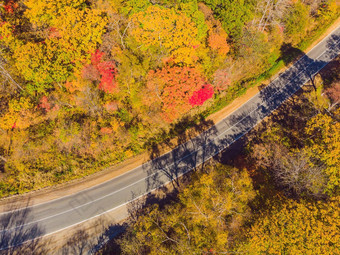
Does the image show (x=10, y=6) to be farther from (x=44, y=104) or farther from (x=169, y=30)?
(x=169, y=30)

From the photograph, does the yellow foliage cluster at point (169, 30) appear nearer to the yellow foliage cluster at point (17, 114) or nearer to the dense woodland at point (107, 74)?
the dense woodland at point (107, 74)

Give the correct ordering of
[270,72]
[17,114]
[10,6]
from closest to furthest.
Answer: [10,6]
[17,114]
[270,72]

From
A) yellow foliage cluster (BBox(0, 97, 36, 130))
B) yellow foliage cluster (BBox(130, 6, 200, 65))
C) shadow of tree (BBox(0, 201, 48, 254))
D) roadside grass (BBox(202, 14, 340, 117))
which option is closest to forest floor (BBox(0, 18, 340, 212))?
shadow of tree (BBox(0, 201, 48, 254))

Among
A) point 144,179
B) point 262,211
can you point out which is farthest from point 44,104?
point 262,211

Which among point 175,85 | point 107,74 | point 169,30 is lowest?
point 175,85

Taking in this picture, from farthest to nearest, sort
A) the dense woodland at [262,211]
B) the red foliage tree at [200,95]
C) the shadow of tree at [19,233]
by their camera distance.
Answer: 1. the red foliage tree at [200,95]
2. the shadow of tree at [19,233]
3. the dense woodland at [262,211]

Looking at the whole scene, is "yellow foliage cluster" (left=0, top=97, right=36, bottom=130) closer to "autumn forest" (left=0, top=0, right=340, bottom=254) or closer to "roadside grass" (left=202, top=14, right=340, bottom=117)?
"autumn forest" (left=0, top=0, right=340, bottom=254)

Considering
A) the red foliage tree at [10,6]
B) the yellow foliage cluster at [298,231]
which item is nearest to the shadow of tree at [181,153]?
the yellow foliage cluster at [298,231]

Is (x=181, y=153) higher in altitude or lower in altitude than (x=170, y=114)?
lower
